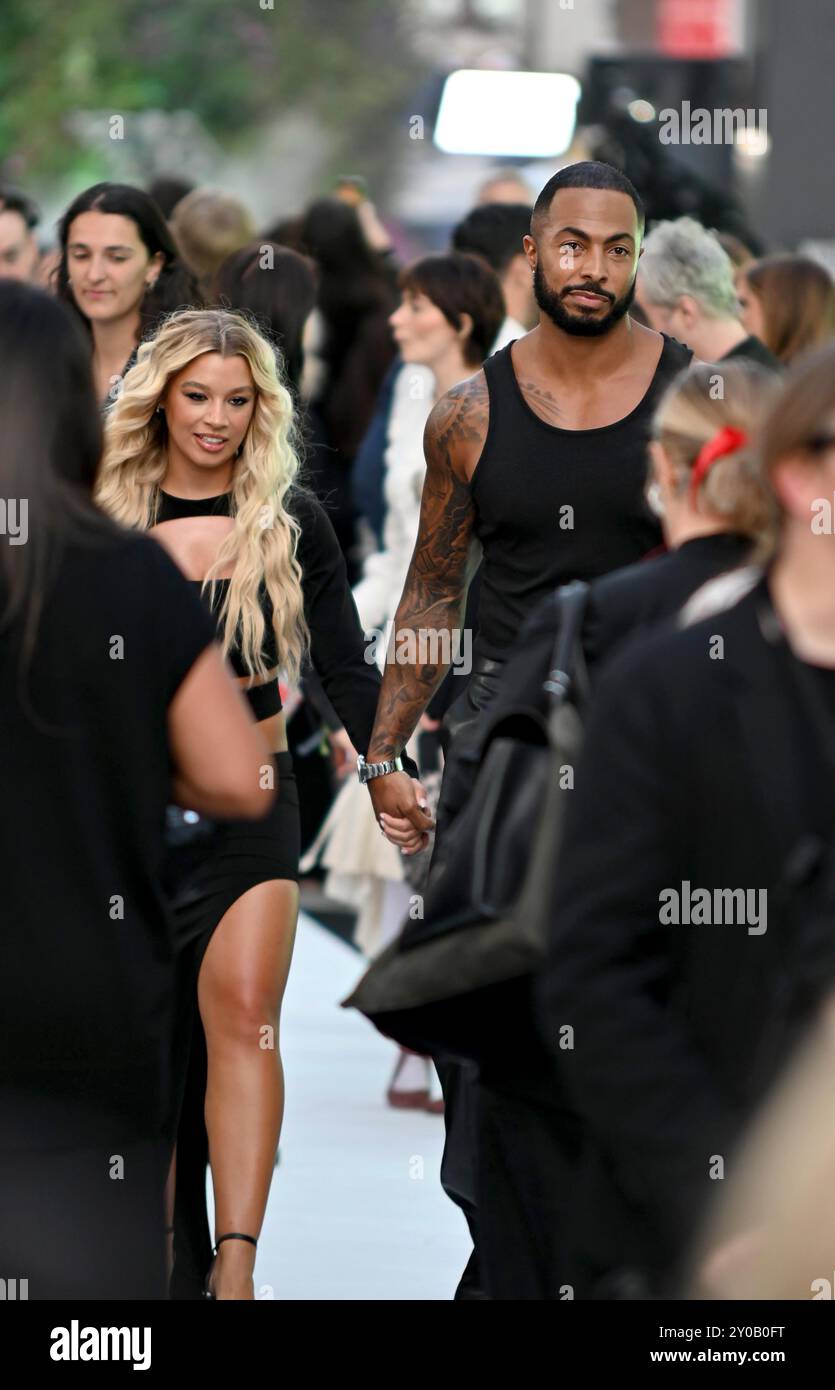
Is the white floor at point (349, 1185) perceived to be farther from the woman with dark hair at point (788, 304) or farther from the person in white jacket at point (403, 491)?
the woman with dark hair at point (788, 304)

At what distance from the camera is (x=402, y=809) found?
562cm

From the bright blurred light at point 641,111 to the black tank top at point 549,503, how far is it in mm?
8832

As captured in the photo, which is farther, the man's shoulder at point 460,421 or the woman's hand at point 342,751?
the woman's hand at point 342,751

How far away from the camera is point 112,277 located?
6.94 m

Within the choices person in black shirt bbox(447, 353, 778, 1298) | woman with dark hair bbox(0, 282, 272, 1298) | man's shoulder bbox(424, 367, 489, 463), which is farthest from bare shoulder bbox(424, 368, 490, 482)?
woman with dark hair bbox(0, 282, 272, 1298)

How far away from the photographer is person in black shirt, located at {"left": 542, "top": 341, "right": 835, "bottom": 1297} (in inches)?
112

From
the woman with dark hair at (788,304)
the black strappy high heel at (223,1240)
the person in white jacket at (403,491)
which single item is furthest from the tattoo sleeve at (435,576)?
the woman with dark hair at (788,304)

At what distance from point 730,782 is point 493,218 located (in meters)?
6.66

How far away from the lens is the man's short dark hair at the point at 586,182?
5.39 meters

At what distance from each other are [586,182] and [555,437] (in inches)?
21.3

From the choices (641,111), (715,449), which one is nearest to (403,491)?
(715,449)

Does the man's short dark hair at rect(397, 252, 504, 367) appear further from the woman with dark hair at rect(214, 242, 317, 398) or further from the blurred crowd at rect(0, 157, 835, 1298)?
the blurred crowd at rect(0, 157, 835, 1298)
